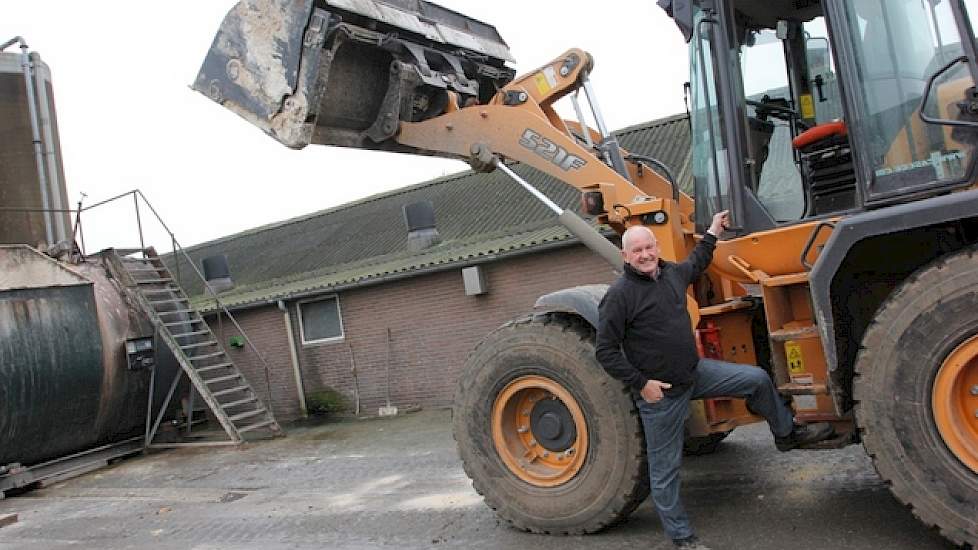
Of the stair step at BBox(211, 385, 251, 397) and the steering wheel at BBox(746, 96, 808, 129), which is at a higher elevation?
the steering wheel at BBox(746, 96, 808, 129)

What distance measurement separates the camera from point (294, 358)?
15422mm

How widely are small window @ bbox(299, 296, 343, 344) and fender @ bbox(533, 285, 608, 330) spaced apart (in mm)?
10162

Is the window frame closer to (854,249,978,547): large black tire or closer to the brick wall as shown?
the brick wall

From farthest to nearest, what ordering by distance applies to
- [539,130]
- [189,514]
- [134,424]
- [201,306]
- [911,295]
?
[201,306], [134,424], [189,514], [539,130], [911,295]

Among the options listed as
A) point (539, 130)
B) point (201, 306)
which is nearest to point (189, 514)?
point (539, 130)

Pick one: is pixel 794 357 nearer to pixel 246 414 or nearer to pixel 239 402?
pixel 246 414

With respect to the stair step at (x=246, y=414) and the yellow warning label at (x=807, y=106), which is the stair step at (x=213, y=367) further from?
the yellow warning label at (x=807, y=106)

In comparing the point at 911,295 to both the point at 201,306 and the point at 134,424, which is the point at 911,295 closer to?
the point at 134,424

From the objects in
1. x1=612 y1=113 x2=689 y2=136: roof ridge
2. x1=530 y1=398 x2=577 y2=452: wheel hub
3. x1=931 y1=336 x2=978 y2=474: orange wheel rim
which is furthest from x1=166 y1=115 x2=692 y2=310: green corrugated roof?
x1=931 y1=336 x2=978 y2=474: orange wheel rim

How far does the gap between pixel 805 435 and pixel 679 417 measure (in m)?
0.74

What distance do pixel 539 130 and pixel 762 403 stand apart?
97.8 inches

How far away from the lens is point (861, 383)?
157 inches

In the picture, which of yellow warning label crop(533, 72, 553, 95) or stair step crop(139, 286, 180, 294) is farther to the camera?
stair step crop(139, 286, 180, 294)

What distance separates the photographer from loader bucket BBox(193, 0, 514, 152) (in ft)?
18.0
